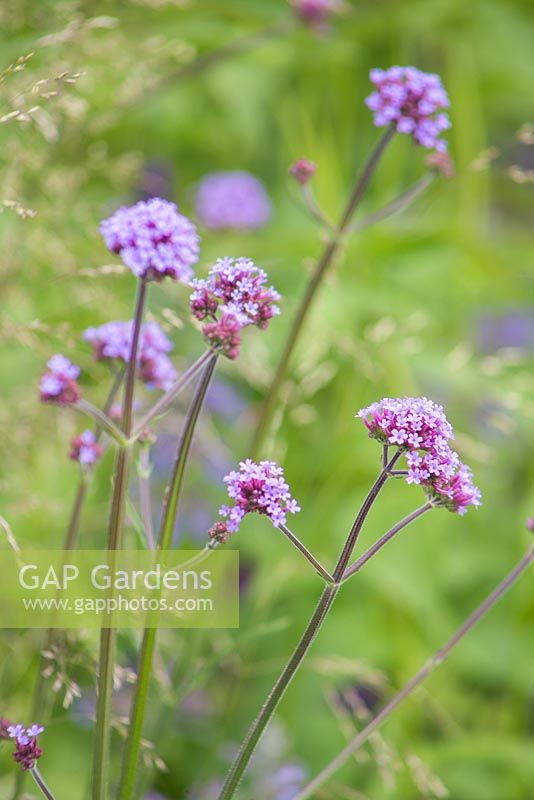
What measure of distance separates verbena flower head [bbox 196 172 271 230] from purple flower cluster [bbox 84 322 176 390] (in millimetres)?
1169

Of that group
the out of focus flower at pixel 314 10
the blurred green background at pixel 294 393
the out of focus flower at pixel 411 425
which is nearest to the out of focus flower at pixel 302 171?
the blurred green background at pixel 294 393

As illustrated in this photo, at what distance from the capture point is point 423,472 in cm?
65

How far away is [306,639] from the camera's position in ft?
2.15

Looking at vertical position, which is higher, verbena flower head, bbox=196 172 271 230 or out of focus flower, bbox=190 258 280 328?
verbena flower head, bbox=196 172 271 230

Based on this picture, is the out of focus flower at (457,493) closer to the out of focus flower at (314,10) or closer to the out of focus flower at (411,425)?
the out of focus flower at (411,425)

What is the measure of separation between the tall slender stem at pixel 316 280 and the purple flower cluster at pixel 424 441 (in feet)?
1.30

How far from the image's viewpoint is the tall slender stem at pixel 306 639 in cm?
64

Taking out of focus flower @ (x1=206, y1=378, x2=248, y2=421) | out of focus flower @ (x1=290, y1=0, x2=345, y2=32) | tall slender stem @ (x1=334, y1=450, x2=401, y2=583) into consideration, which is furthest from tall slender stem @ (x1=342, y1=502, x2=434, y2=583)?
out of focus flower @ (x1=206, y1=378, x2=248, y2=421)

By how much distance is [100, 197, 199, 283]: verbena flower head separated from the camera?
27.6 inches

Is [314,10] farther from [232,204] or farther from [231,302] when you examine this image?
[231,302]

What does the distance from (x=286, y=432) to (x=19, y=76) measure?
0.75m

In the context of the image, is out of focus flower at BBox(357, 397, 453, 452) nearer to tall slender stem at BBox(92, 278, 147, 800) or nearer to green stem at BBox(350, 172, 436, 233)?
tall slender stem at BBox(92, 278, 147, 800)

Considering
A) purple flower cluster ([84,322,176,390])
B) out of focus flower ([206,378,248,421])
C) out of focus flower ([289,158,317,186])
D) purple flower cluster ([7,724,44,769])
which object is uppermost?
out of focus flower ([206,378,248,421])

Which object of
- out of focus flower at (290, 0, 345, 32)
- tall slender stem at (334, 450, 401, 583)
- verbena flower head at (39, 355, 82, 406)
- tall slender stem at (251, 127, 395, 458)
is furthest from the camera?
out of focus flower at (290, 0, 345, 32)
